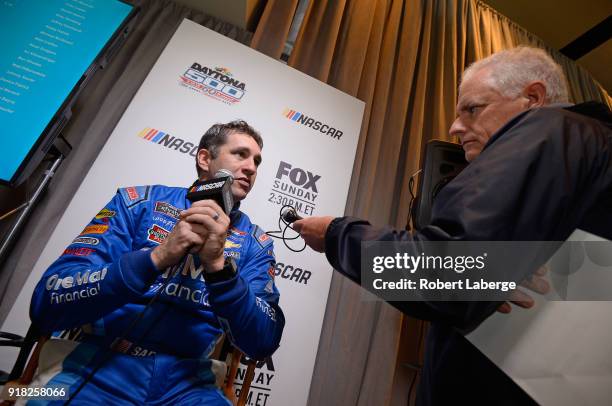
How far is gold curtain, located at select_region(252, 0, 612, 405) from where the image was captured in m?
1.93

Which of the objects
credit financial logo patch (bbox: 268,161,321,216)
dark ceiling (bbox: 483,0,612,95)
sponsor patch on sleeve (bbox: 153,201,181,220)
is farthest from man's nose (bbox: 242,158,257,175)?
dark ceiling (bbox: 483,0,612,95)

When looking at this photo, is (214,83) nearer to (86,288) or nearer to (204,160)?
(204,160)

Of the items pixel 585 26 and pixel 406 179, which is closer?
pixel 406 179

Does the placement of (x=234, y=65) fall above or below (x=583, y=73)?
below

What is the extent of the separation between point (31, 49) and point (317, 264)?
1.77m

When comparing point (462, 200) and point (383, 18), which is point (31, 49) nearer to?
point (462, 200)

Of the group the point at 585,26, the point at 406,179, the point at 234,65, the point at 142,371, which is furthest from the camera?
the point at 585,26

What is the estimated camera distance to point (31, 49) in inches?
57.8

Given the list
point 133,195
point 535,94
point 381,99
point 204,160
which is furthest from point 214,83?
point 535,94

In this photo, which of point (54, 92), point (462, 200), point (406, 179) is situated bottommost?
point (462, 200)

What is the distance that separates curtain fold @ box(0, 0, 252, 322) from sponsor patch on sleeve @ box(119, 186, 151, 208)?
894 millimetres

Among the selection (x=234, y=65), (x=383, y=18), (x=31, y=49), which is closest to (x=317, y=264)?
(x=234, y=65)

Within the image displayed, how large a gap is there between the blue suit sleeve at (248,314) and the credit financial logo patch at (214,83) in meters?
1.23

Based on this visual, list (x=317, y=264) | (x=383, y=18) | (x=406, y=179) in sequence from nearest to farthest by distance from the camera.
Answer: (x=317, y=264) < (x=406, y=179) < (x=383, y=18)
